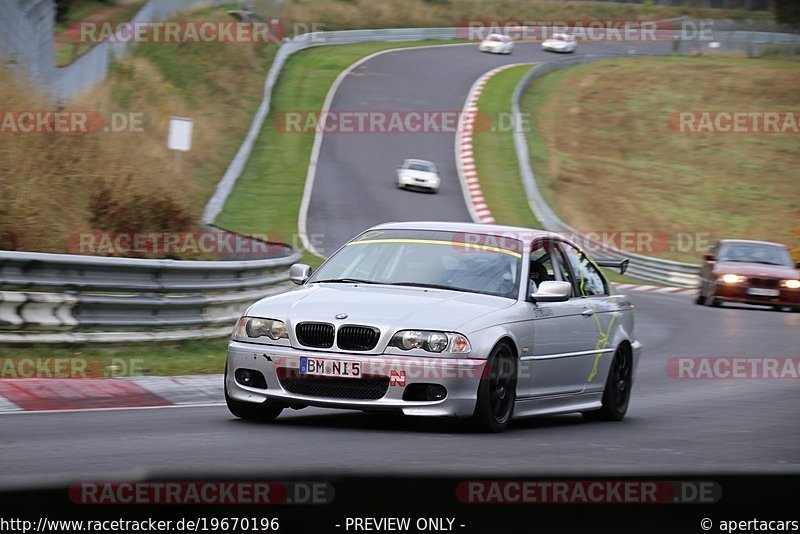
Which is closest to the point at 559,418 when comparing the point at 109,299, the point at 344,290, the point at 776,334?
the point at 344,290

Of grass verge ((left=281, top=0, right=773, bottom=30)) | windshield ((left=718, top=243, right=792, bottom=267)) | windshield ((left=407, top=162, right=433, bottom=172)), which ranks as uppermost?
grass verge ((left=281, top=0, right=773, bottom=30))

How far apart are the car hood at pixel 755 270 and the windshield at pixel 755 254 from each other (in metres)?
0.19

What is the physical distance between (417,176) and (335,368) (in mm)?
29924

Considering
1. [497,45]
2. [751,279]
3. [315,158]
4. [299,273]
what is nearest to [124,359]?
[299,273]

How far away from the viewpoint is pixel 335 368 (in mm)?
8016

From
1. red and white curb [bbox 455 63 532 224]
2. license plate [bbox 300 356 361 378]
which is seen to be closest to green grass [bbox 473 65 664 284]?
red and white curb [bbox 455 63 532 224]

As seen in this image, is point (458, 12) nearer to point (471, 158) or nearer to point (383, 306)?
point (471, 158)

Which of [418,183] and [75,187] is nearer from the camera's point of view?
[75,187]

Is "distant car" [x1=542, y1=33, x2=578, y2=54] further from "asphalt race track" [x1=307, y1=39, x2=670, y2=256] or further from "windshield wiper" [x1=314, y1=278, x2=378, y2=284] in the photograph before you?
"windshield wiper" [x1=314, y1=278, x2=378, y2=284]

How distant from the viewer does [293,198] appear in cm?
3519

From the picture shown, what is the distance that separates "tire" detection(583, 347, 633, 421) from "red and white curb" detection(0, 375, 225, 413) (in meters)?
3.10

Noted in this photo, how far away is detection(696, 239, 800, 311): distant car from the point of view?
25.1m

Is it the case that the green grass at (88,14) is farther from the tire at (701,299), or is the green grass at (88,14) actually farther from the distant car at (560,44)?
the distant car at (560,44)

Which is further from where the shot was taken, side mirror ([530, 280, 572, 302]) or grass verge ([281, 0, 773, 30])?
grass verge ([281, 0, 773, 30])
